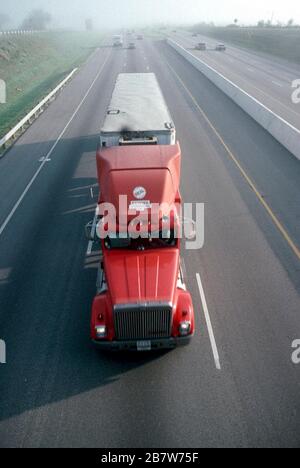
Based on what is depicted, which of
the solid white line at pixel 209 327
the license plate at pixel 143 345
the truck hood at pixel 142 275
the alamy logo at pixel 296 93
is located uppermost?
the alamy logo at pixel 296 93

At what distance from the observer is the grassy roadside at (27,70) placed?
34344 mm

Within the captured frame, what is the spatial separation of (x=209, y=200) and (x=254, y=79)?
32337 millimetres

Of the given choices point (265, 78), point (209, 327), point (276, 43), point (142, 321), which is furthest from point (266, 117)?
point (276, 43)

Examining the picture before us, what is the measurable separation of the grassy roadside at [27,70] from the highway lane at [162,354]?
16.7 m

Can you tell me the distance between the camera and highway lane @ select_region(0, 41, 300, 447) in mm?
7945

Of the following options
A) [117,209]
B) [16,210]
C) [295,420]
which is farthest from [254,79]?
[295,420]

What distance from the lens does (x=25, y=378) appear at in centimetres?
907

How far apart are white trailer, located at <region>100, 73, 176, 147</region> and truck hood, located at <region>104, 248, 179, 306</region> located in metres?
6.21

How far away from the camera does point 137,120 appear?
16.2 metres

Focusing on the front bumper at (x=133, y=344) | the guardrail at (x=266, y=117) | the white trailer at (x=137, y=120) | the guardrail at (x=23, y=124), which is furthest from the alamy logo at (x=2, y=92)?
the front bumper at (x=133, y=344)

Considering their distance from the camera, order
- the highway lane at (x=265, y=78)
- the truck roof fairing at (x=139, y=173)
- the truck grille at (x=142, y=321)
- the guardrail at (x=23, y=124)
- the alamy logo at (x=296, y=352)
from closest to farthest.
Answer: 1. the truck grille at (x=142, y=321)
2. the alamy logo at (x=296, y=352)
3. the truck roof fairing at (x=139, y=173)
4. the guardrail at (x=23, y=124)
5. the highway lane at (x=265, y=78)

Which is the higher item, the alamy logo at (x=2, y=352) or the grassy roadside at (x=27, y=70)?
the grassy roadside at (x=27, y=70)

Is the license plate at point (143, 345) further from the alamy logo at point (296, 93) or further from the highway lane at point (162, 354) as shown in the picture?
the alamy logo at point (296, 93)

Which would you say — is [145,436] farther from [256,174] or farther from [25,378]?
[256,174]
